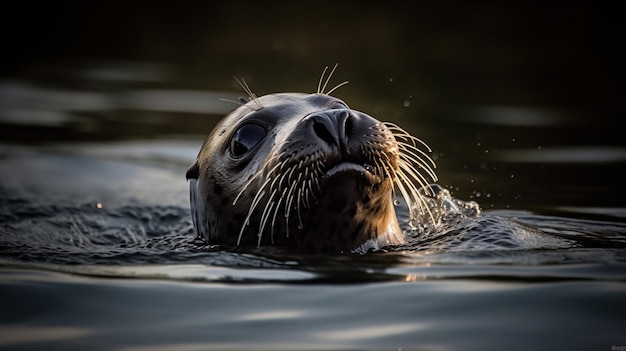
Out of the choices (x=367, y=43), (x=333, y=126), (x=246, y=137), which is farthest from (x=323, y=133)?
(x=367, y=43)

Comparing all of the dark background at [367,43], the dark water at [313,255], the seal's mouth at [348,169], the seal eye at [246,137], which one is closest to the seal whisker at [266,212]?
the dark water at [313,255]

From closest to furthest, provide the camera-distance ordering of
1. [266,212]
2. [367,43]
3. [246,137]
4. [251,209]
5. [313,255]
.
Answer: [313,255] → [251,209] → [266,212] → [246,137] → [367,43]

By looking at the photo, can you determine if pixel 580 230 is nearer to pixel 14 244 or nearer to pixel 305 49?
pixel 14 244

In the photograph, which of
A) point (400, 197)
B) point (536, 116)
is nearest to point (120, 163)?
point (400, 197)

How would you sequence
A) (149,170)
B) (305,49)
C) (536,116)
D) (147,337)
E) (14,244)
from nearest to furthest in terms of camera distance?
(147,337) < (14,244) < (149,170) < (536,116) < (305,49)

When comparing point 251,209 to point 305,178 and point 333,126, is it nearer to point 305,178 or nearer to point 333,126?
point 305,178

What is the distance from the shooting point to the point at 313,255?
16.1 ft

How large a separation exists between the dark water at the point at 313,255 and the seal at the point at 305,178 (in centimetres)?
16

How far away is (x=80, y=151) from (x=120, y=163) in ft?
1.71

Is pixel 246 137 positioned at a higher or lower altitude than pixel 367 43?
lower

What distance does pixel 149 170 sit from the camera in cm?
906

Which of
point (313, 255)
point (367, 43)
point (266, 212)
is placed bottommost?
point (313, 255)

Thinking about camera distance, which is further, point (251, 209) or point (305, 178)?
point (251, 209)

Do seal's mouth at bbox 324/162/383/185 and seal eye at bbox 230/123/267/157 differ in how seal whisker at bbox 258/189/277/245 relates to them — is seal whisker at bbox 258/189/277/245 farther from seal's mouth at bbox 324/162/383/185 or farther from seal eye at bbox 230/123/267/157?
seal eye at bbox 230/123/267/157
